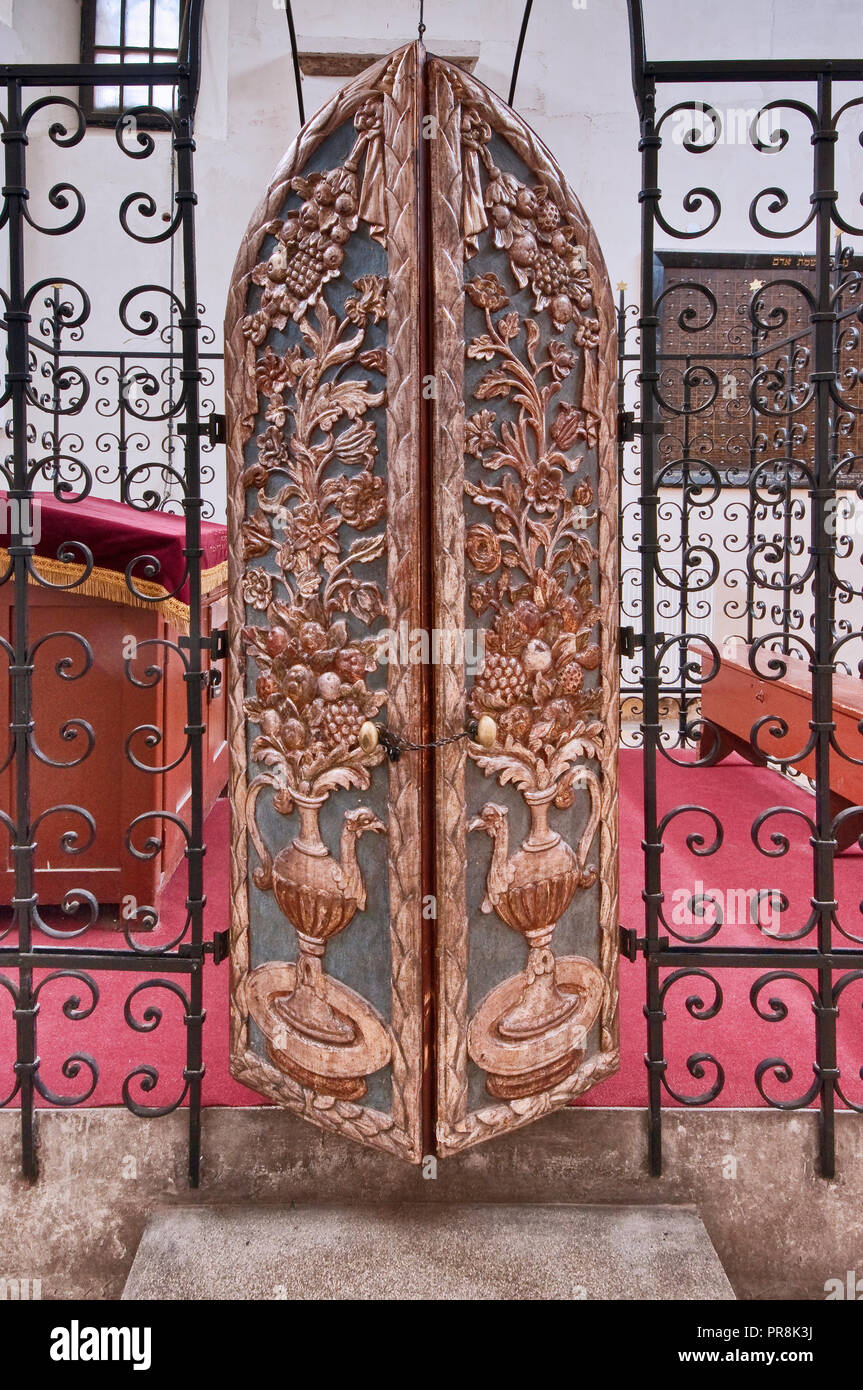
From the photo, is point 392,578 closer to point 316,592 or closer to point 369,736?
point 316,592

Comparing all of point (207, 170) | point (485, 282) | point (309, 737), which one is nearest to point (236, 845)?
point (309, 737)

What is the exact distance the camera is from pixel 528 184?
4.77 feet

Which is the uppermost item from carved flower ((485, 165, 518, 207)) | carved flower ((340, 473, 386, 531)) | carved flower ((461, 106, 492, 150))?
carved flower ((461, 106, 492, 150))

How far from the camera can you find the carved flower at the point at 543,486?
4.76 ft

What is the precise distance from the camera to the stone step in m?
1.45

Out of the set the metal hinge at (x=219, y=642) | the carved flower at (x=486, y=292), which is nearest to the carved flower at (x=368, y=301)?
the carved flower at (x=486, y=292)

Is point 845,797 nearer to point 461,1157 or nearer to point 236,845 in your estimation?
point 461,1157

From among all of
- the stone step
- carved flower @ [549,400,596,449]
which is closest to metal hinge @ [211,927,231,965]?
the stone step

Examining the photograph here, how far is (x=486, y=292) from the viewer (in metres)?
1.42

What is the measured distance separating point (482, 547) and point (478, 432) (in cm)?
19

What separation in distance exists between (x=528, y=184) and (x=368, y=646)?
82cm

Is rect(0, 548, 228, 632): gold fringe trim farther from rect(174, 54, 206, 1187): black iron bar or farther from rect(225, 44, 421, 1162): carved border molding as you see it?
rect(225, 44, 421, 1162): carved border molding

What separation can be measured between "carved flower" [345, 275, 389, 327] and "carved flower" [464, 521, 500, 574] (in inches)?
15.0

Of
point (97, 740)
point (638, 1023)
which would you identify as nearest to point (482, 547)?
point (638, 1023)
